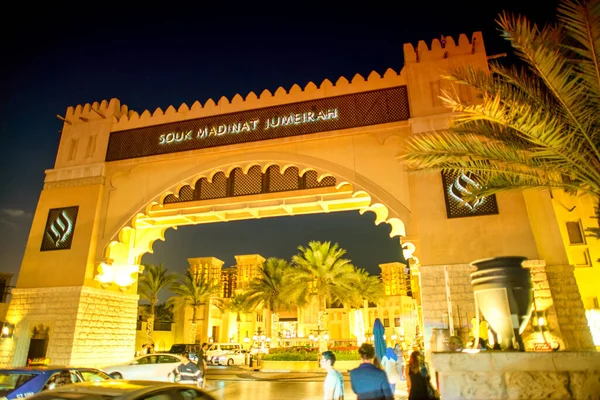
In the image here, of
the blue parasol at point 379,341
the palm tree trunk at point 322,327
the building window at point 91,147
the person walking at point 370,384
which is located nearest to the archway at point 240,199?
the building window at point 91,147

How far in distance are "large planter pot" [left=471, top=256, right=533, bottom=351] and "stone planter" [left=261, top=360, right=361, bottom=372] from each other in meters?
16.1

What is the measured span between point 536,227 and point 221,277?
42754 mm

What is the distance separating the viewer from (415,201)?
448 inches

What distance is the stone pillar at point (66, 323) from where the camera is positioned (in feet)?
42.0

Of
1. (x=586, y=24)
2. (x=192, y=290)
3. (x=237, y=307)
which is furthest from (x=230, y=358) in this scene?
(x=586, y=24)

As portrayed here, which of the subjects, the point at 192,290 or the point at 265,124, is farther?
the point at 192,290

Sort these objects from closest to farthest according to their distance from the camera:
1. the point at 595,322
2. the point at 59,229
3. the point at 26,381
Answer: the point at 26,381, the point at 59,229, the point at 595,322

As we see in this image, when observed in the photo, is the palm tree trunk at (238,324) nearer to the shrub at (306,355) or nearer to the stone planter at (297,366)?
the shrub at (306,355)

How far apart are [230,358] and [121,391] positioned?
2678 centimetres

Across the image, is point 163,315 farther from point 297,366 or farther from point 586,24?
point 586,24

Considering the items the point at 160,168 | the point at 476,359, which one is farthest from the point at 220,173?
the point at 476,359

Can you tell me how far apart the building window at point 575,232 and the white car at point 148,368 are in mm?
15830

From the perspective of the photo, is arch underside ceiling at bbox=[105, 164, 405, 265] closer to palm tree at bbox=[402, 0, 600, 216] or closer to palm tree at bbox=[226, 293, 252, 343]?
palm tree at bbox=[402, 0, 600, 216]

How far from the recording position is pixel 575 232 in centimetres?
1709
